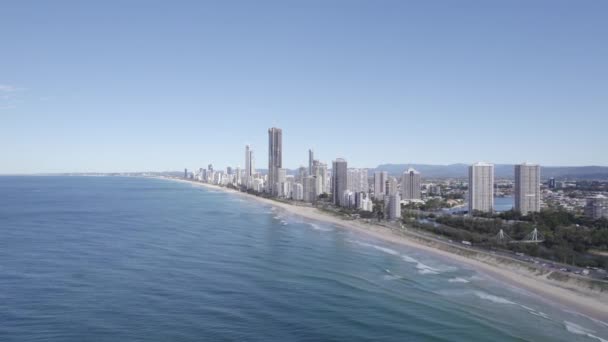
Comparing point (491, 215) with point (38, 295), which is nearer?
point (38, 295)

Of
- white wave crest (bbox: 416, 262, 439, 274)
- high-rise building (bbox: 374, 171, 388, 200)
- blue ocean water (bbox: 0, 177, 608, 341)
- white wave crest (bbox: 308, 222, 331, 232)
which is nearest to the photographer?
blue ocean water (bbox: 0, 177, 608, 341)

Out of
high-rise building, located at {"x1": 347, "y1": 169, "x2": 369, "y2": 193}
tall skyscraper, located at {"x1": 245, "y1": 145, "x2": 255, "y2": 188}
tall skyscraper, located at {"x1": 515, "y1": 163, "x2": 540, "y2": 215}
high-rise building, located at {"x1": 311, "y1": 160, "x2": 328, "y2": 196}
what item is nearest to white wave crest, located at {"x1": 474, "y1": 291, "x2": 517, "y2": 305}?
tall skyscraper, located at {"x1": 515, "y1": 163, "x2": 540, "y2": 215}

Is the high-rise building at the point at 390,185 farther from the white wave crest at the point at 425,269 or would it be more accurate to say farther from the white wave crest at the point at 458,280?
the white wave crest at the point at 458,280

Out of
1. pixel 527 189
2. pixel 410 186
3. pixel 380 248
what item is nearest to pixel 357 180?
pixel 410 186

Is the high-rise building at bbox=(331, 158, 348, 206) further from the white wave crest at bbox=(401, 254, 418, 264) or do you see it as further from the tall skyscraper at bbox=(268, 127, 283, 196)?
the white wave crest at bbox=(401, 254, 418, 264)

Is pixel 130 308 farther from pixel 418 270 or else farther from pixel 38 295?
pixel 418 270

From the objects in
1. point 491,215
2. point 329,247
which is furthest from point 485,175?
point 329,247

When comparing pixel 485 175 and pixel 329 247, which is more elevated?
Answer: pixel 485 175
